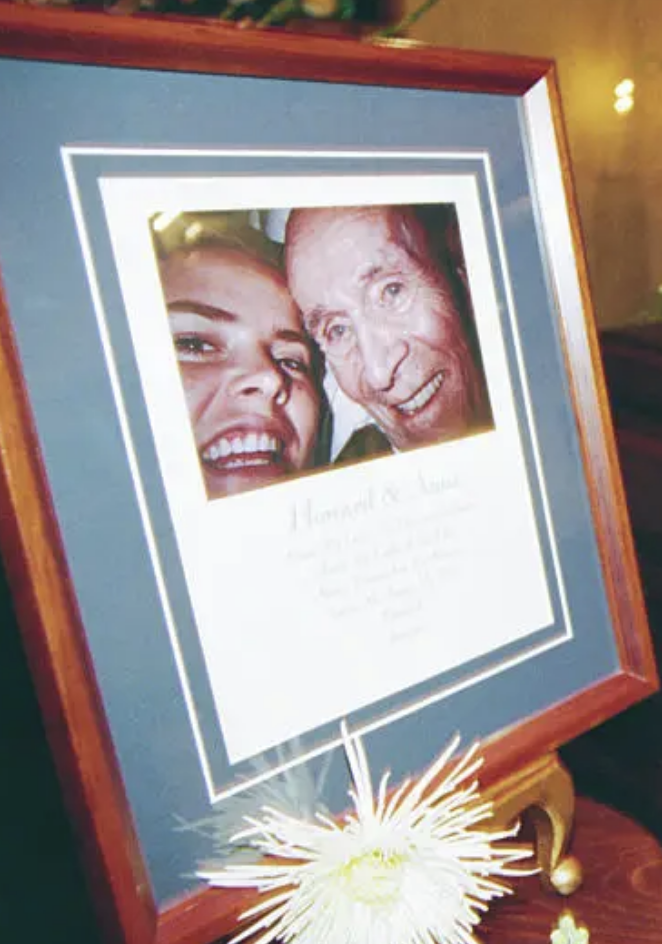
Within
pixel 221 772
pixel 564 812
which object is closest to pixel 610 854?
pixel 564 812

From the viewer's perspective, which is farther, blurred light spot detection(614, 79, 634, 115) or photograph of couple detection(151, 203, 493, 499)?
blurred light spot detection(614, 79, 634, 115)

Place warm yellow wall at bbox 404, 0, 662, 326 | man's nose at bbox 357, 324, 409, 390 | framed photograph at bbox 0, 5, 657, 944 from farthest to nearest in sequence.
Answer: warm yellow wall at bbox 404, 0, 662, 326 < man's nose at bbox 357, 324, 409, 390 < framed photograph at bbox 0, 5, 657, 944

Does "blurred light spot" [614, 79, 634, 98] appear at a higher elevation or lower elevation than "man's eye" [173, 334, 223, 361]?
higher

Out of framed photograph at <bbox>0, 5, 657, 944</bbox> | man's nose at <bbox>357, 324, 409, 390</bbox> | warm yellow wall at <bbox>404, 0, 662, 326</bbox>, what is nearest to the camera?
framed photograph at <bbox>0, 5, 657, 944</bbox>

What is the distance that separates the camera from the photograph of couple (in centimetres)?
42

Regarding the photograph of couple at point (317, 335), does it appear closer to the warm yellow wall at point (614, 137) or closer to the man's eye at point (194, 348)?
the man's eye at point (194, 348)

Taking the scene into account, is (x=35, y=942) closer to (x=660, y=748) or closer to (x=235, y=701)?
(x=235, y=701)

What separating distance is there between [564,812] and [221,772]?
0.81ft

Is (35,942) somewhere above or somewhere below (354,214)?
below

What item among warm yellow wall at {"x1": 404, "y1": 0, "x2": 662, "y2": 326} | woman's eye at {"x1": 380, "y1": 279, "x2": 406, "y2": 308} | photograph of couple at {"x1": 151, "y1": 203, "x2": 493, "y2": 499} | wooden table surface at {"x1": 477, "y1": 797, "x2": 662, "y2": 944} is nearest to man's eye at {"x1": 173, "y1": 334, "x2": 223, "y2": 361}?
photograph of couple at {"x1": 151, "y1": 203, "x2": 493, "y2": 499}

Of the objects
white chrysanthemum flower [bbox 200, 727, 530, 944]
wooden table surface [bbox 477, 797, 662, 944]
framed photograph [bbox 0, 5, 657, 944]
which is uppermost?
framed photograph [bbox 0, 5, 657, 944]

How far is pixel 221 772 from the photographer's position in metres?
0.40

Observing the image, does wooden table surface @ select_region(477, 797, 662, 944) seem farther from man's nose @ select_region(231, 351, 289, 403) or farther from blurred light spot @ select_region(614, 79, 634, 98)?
blurred light spot @ select_region(614, 79, 634, 98)

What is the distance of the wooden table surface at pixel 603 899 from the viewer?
50cm
